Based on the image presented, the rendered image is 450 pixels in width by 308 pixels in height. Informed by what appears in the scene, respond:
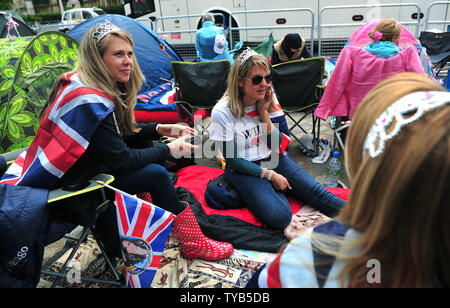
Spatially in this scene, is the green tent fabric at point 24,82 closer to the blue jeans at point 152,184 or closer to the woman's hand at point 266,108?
the blue jeans at point 152,184

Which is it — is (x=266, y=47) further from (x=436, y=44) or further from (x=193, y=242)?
(x=193, y=242)

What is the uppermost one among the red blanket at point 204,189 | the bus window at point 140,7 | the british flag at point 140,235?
the bus window at point 140,7

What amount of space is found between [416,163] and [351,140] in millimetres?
176

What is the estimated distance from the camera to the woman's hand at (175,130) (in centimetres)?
239

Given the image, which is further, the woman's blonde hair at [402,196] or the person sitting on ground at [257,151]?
the person sitting on ground at [257,151]

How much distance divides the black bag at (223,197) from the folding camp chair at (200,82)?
5.23ft

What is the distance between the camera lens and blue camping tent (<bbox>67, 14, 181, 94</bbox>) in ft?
18.1

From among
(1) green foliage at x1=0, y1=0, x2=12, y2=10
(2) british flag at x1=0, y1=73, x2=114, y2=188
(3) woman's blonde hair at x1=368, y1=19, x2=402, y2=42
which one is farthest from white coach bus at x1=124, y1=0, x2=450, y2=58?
(1) green foliage at x1=0, y1=0, x2=12, y2=10

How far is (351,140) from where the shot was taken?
744mm

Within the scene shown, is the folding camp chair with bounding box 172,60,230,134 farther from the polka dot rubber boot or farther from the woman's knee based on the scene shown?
the polka dot rubber boot

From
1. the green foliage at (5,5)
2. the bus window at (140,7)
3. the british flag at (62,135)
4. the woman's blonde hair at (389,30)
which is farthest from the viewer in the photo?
the green foliage at (5,5)

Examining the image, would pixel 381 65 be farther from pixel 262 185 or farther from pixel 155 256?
pixel 155 256

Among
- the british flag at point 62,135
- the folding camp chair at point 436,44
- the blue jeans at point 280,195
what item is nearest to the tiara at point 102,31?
the british flag at point 62,135

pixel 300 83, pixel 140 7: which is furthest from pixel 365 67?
pixel 140 7
